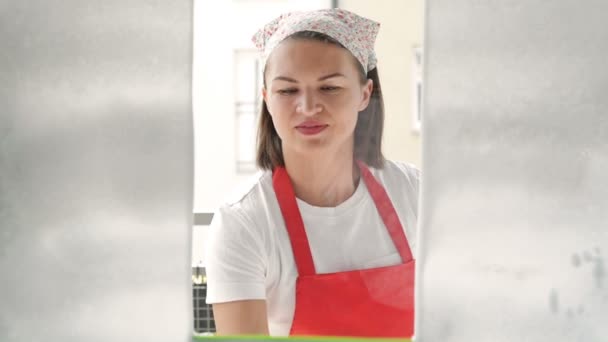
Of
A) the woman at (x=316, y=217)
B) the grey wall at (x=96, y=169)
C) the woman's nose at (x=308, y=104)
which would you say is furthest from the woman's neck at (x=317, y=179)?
the grey wall at (x=96, y=169)

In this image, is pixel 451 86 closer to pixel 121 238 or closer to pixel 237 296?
pixel 121 238

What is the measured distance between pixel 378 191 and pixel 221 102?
509 millimetres

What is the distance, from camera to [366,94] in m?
1.07

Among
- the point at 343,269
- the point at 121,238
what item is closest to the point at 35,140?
the point at 121,238

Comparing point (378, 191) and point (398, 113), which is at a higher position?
point (398, 113)

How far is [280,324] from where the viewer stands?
990mm

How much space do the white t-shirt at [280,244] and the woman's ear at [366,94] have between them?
14cm

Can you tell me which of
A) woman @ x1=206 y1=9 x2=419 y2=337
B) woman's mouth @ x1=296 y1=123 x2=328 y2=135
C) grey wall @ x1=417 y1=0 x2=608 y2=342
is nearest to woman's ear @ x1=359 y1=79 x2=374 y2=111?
woman @ x1=206 y1=9 x2=419 y2=337

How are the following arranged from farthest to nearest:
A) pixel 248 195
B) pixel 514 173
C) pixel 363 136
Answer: pixel 363 136, pixel 248 195, pixel 514 173

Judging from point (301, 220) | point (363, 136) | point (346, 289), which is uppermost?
point (363, 136)

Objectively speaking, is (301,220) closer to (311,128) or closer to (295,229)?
(295,229)

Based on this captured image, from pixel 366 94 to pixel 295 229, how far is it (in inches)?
10.1

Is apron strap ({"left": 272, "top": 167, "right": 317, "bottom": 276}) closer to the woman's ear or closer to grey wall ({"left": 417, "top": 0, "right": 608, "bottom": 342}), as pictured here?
the woman's ear

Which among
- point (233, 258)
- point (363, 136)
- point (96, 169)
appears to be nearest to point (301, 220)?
point (233, 258)
